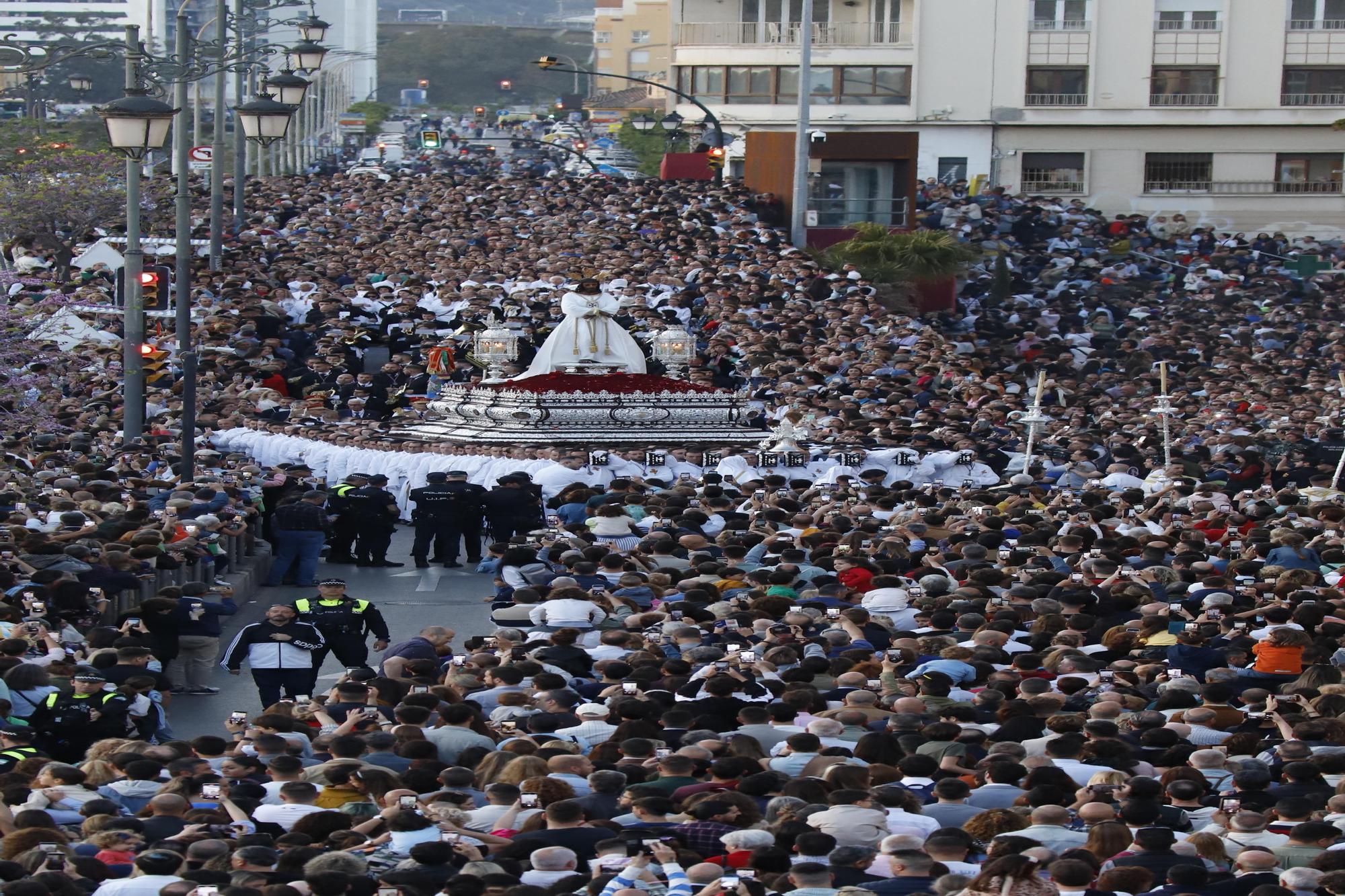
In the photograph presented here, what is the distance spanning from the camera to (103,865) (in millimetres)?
10227

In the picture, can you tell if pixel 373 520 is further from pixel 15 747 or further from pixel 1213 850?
pixel 1213 850

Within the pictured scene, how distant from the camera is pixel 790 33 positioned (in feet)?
225

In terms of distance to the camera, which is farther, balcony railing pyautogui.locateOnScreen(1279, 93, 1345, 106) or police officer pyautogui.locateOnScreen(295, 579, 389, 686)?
balcony railing pyautogui.locateOnScreen(1279, 93, 1345, 106)

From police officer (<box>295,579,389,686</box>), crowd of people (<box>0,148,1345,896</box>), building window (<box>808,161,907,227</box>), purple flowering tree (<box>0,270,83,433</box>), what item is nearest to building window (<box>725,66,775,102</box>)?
building window (<box>808,161,907,227</box>)

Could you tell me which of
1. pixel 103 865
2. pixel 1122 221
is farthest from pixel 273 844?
pixel 1122 221

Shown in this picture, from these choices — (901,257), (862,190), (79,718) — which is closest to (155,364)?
(79,718)

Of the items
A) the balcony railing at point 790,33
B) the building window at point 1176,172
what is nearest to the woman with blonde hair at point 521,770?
the balcony railing at point 790,33

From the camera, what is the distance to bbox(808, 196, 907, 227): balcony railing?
50.2 m

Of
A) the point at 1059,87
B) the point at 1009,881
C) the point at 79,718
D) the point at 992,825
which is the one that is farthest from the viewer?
the point at 1059,87

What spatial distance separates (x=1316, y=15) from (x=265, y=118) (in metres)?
49.1

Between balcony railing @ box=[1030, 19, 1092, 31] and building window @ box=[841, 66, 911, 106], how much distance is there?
12.7ft

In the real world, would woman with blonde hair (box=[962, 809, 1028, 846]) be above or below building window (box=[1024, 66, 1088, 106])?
below

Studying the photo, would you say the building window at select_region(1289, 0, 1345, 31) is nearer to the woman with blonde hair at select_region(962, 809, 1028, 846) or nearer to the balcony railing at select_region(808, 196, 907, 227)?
the balcony railing at select_region(808, 196, 907, 227)

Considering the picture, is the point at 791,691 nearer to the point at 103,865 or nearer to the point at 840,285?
the point at 103,865
